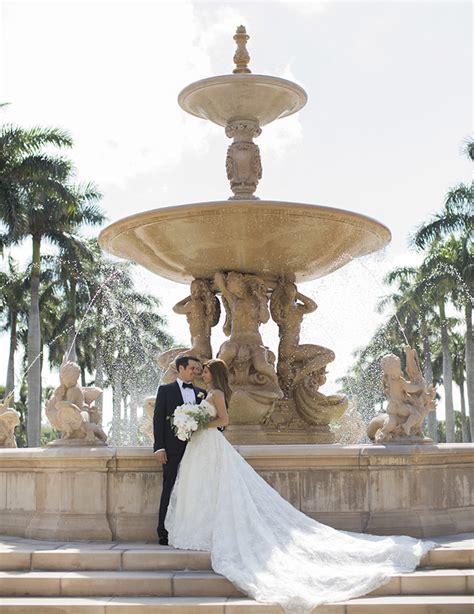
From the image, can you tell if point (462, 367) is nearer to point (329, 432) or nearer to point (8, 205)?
point (8, 205)

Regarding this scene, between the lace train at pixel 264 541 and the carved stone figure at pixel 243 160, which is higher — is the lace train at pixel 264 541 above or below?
below

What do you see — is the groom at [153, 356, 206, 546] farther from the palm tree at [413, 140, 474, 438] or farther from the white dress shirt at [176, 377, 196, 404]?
the palm tree at [413, 140, 474, 438]

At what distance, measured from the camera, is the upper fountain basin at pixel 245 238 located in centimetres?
1036

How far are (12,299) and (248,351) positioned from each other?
3006 centimetres

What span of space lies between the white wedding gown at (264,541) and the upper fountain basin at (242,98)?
578 centimetres

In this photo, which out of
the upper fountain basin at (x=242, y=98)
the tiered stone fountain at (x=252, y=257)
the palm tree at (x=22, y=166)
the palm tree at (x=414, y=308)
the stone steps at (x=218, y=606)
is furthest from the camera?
the palm tree at (x=414, y=308)

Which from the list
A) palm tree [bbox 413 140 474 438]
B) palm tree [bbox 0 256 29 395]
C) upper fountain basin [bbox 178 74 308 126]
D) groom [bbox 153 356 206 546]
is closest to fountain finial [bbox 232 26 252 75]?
upper fountain basin [bbox 178 74 308 126]

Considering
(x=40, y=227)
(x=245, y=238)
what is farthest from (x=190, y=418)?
(x=40, y=227)

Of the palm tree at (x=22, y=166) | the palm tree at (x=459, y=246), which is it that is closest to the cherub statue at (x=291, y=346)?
the palm tree at (x=22, y=166)

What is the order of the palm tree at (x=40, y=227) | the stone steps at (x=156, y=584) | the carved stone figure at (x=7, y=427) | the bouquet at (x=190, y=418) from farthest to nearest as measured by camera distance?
the palm tree at (x=40, y=227) < the carved stone figure at (x=7, y=427) < the bouquet at (x=190, y=418) < the stone steps at (x=156, y=584)

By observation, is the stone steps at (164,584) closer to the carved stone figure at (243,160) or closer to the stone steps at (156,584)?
the stone steps at (156,584)

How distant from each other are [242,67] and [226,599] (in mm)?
8399

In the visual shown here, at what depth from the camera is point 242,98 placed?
11.9 meters

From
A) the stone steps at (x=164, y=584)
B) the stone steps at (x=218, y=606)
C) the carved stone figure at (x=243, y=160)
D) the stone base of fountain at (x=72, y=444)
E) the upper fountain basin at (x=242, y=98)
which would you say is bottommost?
the stone steps at (x=218, y=606)
